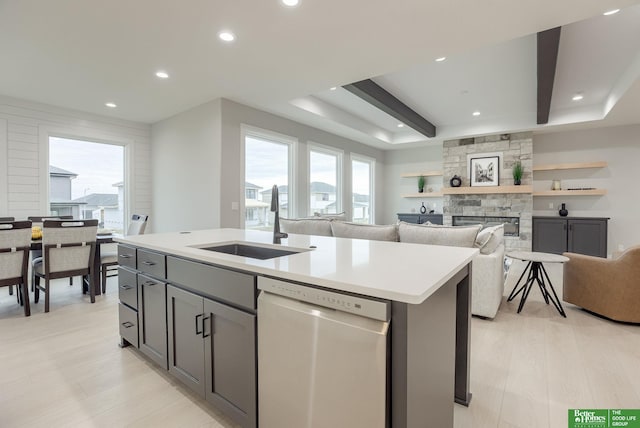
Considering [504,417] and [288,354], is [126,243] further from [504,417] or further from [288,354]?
[504,417]

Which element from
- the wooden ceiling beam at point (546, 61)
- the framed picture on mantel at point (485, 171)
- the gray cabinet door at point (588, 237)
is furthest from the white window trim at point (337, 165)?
the gray cabinet door at point (588, 237)

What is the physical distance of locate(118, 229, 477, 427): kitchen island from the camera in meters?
1.03

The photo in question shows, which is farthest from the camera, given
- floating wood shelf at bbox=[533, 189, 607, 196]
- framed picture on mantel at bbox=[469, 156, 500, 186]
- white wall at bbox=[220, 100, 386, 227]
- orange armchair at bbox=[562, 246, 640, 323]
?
framed picture on mantel at bbox=[469, 156, 500, 186]

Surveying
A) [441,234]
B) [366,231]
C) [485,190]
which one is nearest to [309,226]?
[366,231]

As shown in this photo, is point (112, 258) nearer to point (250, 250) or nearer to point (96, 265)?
point (96, 265)

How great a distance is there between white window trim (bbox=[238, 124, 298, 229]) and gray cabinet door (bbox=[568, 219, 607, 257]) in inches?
218

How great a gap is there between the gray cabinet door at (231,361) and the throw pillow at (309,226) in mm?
2254

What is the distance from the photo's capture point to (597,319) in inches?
121

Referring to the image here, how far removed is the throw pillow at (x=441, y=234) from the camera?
110 inches

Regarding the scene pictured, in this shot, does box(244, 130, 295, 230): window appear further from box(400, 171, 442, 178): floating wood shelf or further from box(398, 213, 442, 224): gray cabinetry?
box(400, 171, 442, 178): floating wood shelf

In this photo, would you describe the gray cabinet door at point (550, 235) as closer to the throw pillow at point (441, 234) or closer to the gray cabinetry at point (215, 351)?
the throw pillow at point (441, 234)

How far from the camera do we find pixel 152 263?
6.73 feet

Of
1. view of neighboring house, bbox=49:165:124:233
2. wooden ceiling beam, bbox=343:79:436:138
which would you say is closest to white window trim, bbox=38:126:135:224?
view of neighboring house, bbox=49:165:124:233

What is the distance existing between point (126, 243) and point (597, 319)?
437 cm
